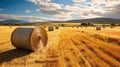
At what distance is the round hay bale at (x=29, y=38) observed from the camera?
1376 cm

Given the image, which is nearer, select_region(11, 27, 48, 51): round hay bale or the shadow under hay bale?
the shadow under hay bale

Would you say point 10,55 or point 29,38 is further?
point 29,38

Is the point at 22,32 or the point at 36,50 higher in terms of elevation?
the point at 22,32

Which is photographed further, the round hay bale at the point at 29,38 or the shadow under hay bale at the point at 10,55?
the round hay bale at the point at 29,38

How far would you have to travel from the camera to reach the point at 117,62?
10328 mm

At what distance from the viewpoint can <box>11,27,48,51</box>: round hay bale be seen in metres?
13.8

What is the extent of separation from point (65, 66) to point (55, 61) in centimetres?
127

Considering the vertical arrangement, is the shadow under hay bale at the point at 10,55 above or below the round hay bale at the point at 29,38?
below

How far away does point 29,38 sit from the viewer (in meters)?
13.7

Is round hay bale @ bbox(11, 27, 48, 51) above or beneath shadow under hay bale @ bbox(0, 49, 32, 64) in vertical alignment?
above

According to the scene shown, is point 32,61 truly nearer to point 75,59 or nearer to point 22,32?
point 75,59

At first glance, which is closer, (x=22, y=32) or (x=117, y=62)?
(x=117, y=62)

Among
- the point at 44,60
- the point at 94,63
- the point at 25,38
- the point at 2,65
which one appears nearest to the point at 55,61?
the point at 44,60

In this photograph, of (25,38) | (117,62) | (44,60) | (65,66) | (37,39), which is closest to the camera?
(65,66)
